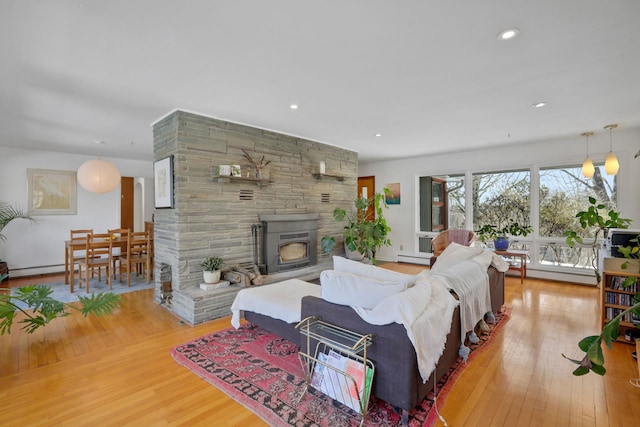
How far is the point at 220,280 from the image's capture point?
3.70 m

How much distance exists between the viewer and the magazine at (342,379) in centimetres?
175

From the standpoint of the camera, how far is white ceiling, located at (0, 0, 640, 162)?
69.3 inches

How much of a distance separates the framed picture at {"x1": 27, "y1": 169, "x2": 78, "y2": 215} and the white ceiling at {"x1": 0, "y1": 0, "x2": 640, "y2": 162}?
2013 mm

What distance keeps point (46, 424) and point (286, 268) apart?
9.90 feet

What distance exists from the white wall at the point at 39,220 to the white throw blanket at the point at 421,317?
681 cm

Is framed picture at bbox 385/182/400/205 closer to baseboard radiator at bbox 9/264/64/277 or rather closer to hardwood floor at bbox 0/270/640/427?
hardwood floor at bbox 0/270/640/427

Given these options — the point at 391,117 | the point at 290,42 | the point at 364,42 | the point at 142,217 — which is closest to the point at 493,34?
the point at 364,42

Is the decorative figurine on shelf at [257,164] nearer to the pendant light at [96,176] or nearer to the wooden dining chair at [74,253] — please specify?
the pendant light at [96,176]

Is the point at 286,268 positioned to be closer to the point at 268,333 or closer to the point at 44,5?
the point at 268,333

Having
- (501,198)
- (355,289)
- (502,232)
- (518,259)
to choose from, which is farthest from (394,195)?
(355,289)

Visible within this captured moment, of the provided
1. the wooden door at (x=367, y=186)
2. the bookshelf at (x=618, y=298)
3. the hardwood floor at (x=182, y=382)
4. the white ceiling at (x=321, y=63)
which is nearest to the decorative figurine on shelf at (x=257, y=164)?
the white ceiling at (x=321, y=63)

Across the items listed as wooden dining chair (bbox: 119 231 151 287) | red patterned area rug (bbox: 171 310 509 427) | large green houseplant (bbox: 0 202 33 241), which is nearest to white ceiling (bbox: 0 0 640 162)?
wooden dining chair (bbox: 119 231 151 287)

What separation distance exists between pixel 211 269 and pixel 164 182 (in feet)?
4.18

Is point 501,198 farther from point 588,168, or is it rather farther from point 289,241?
point 289,241
